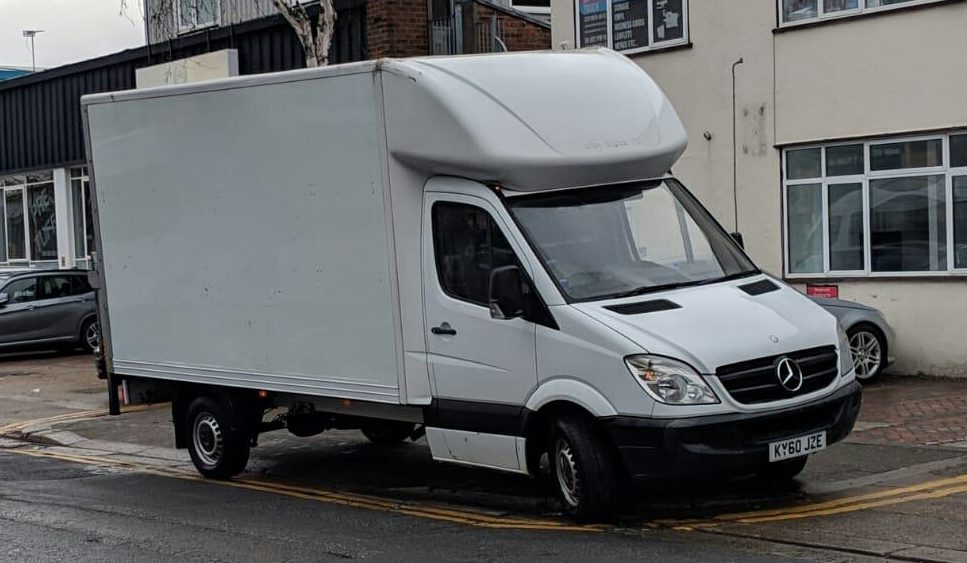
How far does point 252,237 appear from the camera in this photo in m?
10.2

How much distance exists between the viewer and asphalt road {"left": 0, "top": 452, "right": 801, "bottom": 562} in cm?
760

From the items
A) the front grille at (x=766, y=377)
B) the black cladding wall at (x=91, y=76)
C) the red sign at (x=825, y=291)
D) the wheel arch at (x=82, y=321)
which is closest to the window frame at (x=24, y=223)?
the black cladding wall at (x=91, y=76)

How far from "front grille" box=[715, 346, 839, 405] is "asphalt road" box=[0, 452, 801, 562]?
91 cm

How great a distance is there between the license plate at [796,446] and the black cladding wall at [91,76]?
14.2 meters

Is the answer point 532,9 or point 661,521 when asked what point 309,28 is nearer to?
point 532,9

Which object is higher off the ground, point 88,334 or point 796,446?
point 796,446

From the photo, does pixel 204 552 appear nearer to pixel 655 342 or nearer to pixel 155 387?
pixel 655 342

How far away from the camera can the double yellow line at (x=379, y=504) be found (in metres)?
8.48

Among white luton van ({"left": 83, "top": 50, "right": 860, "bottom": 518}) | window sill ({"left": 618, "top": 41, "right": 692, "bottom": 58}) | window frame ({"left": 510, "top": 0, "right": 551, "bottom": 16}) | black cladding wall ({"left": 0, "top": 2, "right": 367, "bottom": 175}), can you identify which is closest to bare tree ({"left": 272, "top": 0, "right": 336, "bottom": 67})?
window sill ({"left": 618, "top": 41, "right": 692, "bottom": 58})

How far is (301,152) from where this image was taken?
9.69 meters

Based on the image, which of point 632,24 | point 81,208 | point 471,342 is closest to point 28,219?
point 81,208

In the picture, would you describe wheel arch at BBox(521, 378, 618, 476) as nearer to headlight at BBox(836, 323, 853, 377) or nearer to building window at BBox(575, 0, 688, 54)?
headlight at BBox(836, 323, 853, 377)

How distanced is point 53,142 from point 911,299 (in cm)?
2089

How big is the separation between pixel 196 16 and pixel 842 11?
13.1m
